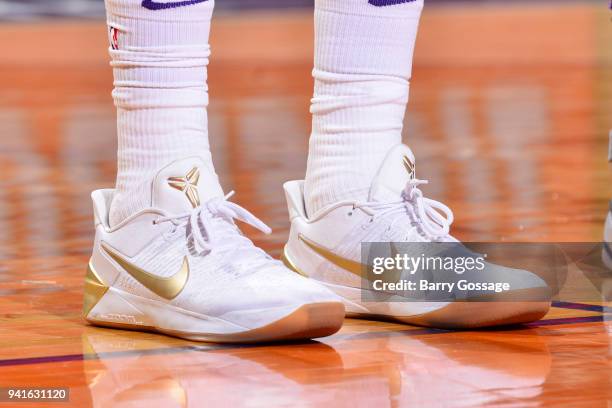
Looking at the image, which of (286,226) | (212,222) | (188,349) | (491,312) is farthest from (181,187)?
(286,226)

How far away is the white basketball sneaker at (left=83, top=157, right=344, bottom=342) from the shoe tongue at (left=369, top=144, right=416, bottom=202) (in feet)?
0.38

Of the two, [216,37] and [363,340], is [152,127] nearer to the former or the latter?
[363,340]

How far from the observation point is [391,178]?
4.23 ft

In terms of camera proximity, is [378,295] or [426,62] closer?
[378,295]

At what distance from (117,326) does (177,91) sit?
0.21 m

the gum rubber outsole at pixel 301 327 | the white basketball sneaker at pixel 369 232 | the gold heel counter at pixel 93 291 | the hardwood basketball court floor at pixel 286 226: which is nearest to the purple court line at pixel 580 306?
the hardwood basketball court floor at pixel 286 226

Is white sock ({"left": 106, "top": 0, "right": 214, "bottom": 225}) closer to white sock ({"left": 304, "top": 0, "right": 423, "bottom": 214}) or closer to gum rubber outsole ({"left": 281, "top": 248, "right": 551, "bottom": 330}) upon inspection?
white sock ({"left": 304, "top": 0, "right": 423, "bottom": 214})

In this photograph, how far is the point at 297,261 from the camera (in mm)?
1329

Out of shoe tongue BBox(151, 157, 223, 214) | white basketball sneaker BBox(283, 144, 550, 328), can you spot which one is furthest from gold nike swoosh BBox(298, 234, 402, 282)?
shoe tongue BBox(151, 157, 223, 214)

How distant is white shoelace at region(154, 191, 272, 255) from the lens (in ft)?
4.00

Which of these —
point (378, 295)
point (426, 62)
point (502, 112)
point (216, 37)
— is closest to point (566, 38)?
point (426, 62)

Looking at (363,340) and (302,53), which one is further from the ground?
(363,340)

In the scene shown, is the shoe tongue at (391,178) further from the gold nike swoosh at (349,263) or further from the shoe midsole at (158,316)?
the shoe midsole at (158,316)

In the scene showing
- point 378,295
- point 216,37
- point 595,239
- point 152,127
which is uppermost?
point 152,127
